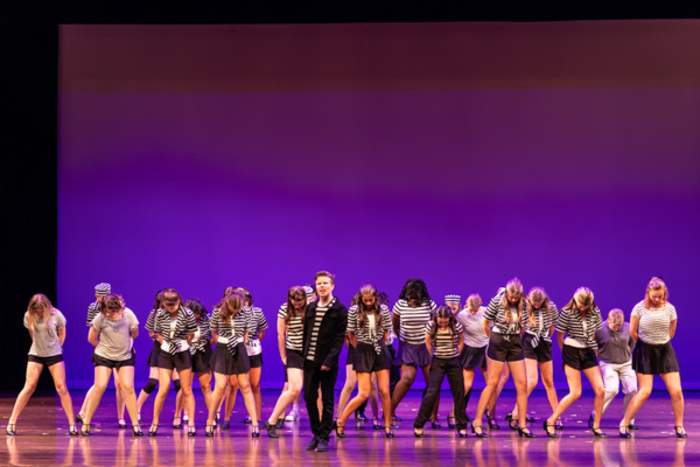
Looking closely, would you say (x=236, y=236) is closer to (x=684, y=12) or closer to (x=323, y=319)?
(x=323, y=319)

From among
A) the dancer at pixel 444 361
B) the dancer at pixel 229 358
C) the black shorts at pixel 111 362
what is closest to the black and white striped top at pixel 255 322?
the dancer at pixel 229 358

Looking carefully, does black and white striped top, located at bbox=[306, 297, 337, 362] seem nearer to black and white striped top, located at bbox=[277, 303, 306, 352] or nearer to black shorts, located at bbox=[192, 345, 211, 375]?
black and white striped top, located at bbox=[277, 303, 306, 352]

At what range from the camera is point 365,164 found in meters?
11.8

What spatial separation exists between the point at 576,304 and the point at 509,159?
4.27 meters

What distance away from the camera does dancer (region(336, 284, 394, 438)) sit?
7.74 meters

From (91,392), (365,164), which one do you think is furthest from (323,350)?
(365,164)

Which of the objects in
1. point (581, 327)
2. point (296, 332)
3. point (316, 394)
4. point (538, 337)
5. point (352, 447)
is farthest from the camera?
point (538, 337)

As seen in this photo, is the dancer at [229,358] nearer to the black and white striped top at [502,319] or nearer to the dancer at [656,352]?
the black and white striped top at [502,319]

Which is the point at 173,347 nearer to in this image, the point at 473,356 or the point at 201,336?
the point at 201,336

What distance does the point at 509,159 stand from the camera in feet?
38.5

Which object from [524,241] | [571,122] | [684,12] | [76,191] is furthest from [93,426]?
[684,12]

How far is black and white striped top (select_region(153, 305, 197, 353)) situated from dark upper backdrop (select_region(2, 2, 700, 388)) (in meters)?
3.95

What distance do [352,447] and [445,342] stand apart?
49.3 inches

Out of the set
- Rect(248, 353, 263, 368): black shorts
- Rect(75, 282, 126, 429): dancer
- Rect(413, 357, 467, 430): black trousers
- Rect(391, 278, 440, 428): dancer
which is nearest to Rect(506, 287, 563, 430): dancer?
Rect(413, 357, 467, 430): black trousers
